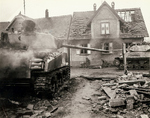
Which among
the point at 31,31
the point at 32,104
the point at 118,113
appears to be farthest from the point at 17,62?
the point at 118,113

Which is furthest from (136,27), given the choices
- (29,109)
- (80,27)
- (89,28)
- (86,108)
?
(29,109)

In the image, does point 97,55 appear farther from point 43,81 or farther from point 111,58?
point 43,81

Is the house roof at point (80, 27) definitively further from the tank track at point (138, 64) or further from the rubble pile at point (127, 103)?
the rubble pile at point (127, 103)

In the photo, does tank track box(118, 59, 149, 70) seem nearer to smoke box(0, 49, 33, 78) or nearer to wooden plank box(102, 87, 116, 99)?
wooden plank box(102, 87, 116, 99)

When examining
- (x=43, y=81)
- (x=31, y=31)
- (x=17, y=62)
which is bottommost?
(x=43, y=81)

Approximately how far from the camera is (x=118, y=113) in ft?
18.0

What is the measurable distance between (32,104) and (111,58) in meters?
16.1

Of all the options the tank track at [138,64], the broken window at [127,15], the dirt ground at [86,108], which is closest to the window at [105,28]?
the broken window at [127,15]

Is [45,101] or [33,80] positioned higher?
[33,80]

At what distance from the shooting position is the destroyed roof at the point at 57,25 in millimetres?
23047

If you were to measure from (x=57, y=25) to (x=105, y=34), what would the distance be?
7.18 meters

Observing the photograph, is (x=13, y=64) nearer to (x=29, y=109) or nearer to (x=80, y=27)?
(x=29, y=109)

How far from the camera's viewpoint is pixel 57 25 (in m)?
24.6

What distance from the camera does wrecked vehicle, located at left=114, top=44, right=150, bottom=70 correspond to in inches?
602
